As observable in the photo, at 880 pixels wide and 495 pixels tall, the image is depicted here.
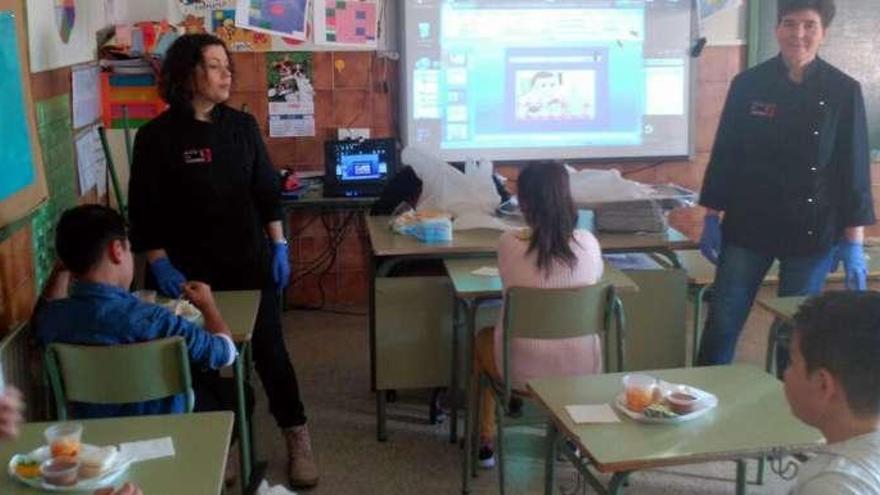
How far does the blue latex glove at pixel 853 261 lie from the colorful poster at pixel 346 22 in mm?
2780

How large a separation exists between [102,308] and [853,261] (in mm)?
2436

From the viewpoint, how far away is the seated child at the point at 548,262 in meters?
2.97

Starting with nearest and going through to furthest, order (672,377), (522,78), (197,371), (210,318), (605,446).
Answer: (605,446), (672,377), (210,318), (197,371), (522,78)

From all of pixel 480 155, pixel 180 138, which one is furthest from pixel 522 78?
pixel 180 138

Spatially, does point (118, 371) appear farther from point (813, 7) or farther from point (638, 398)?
point (813, 7)

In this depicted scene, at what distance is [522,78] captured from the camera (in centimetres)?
541

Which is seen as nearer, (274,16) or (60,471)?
(60,471)

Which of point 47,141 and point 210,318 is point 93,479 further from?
point 47,141

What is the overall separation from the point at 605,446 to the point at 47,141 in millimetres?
2177

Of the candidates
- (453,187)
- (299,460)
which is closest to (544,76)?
(453,187)

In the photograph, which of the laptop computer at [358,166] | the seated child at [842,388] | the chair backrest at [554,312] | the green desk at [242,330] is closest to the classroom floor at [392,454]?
the green desk at [242,330]

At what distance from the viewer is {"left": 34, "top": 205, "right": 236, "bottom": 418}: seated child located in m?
2.37

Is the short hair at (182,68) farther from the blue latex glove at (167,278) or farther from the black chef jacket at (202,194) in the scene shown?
the blue latex glove at (167,278)

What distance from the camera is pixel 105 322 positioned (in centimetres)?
236
